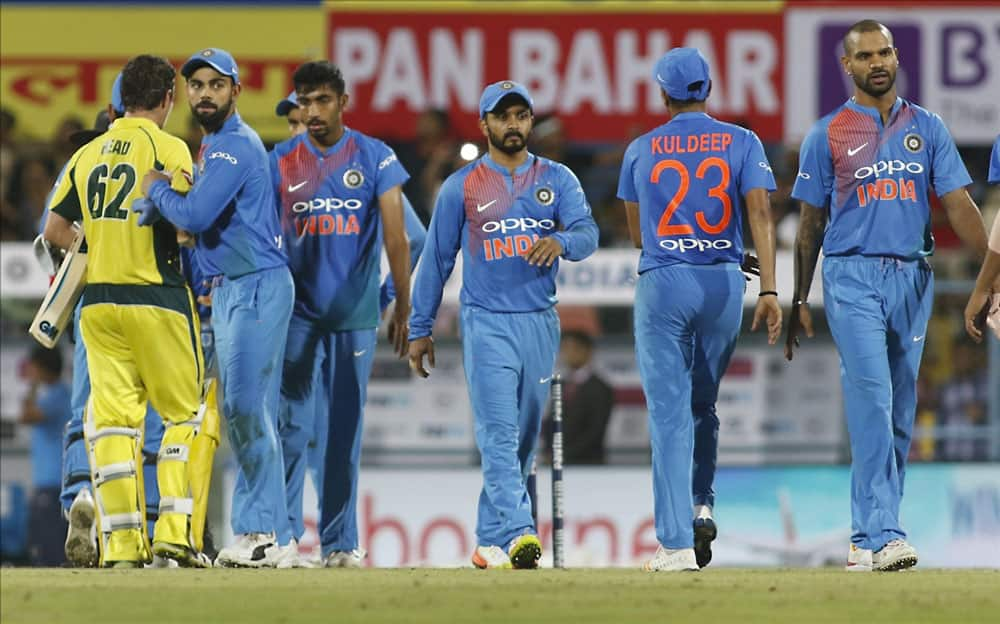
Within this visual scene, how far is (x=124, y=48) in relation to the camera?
20078 mm

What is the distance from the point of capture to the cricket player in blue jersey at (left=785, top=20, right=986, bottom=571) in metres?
10.7

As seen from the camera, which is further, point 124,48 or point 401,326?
point 124,48

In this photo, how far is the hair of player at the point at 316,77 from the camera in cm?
1187

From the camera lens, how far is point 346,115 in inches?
792

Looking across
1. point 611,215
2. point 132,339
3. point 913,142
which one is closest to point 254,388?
point 132,339

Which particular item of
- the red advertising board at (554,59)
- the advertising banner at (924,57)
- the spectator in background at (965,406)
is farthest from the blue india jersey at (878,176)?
the advertising banner at (924,57)

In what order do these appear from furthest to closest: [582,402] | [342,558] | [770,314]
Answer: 1. [582,402]
2. [342,558]
3. [770,314]

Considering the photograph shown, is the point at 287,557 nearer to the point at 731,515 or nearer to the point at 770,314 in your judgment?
the point at 770,314

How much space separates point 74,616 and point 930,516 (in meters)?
12.1

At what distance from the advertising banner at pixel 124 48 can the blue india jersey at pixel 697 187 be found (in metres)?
9.24

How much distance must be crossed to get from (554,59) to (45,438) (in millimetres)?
5882

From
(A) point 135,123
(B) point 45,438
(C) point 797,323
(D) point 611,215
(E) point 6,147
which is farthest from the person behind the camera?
(D) point 611,215

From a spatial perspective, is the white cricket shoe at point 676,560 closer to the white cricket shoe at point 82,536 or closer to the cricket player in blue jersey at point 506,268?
the cricket player in blue jersey at point 506,268

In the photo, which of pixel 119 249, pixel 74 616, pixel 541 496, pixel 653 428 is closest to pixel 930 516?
pixel 541 496
